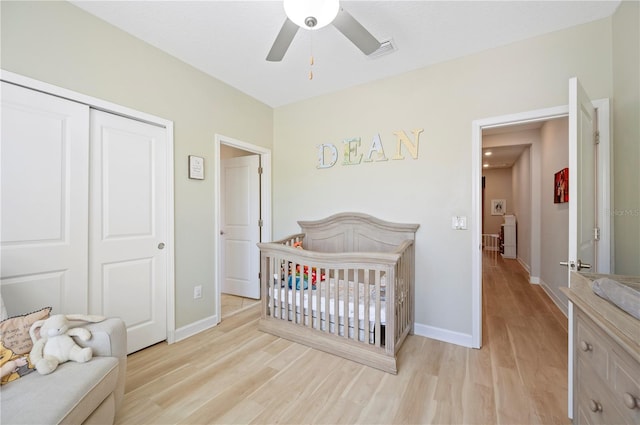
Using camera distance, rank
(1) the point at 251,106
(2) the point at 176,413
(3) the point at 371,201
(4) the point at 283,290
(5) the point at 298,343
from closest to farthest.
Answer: (2) the point at 176,413 < (5) the point at 298,343 < (4) the point at 283,290 < (3) the point at 371,201 < (1) the point at 251,106

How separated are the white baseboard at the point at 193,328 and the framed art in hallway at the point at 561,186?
4.06 m

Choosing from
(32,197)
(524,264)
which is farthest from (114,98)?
(524,264)

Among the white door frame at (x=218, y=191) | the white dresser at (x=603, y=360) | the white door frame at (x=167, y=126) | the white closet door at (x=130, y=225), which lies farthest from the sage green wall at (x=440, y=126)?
the white closet door at (x=130, y=225)

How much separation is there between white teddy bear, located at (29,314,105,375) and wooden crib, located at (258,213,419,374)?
1405 mm

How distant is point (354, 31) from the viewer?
60.7 inches

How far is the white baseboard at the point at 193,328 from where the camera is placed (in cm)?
234

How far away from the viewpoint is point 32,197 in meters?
1.61

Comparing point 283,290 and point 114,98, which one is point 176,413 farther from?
point 114,98

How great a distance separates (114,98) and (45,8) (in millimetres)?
568

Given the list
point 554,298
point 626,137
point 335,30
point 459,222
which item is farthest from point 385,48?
point 554,298

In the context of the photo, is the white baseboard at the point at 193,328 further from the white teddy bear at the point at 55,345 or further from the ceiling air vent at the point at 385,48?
the ceiling air vent at the point at 385,48

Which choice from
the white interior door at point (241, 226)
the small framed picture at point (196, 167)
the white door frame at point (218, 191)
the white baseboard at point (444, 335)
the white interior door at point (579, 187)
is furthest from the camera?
the white interior door at point (241, 226)

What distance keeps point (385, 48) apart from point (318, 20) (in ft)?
3.35

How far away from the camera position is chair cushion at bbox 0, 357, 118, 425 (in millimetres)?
928
